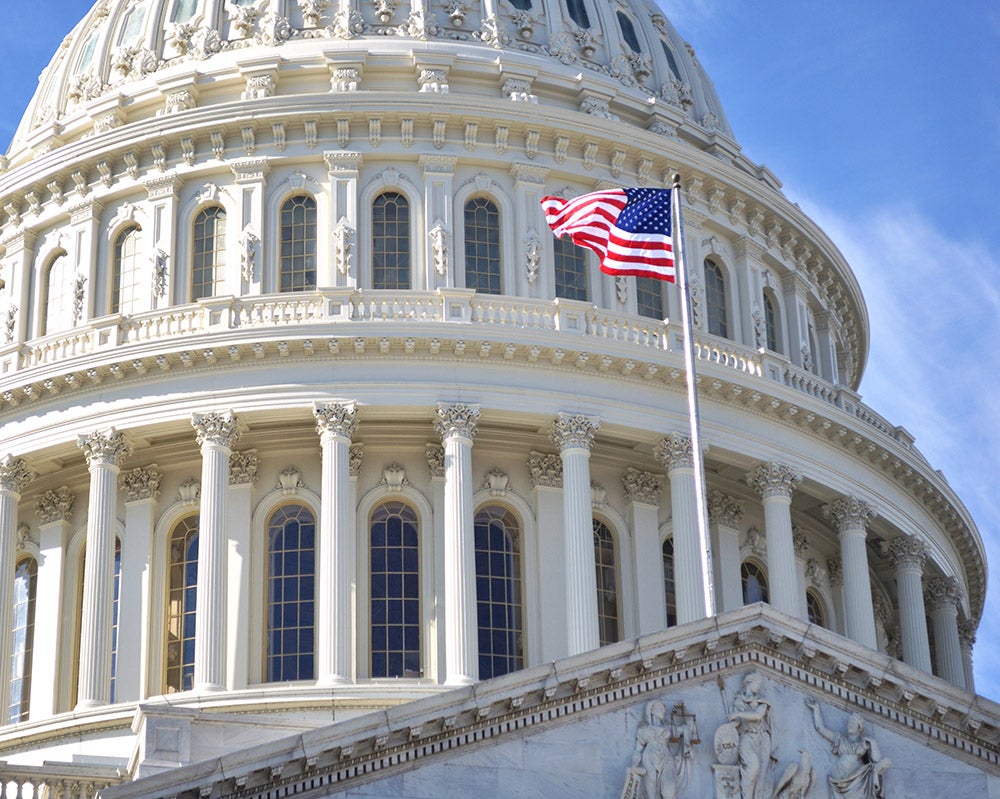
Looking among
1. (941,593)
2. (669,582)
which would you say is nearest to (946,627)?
(941,593)

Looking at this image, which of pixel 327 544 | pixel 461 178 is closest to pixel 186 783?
pixel 327 544

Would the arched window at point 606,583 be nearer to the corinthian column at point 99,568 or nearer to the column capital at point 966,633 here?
the corinthian column at point 99,568

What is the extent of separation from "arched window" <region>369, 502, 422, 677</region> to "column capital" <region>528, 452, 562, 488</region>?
2.91 meters

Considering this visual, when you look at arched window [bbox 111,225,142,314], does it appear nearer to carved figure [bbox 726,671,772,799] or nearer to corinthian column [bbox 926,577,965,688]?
corinthian column [bbox 926,577,965,688]

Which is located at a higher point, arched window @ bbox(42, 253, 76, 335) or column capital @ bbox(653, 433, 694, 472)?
arched window @ bbox(42, 253, 76, 335)

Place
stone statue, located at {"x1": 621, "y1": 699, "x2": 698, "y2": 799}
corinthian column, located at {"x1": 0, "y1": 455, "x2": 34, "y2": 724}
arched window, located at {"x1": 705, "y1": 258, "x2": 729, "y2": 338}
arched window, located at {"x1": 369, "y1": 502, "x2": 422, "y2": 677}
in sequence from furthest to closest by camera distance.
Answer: arched window, located at {"x1": 705, "y1": 258, "x2": 729, "y2": 338} → corinthian column, located at {"x1": 0, "y1": 455, "x2": 34, "y2": 724} → arched window, located at {"x1": 369, "y1": 502, "x2": 422, "y2": 677} → stone statue, located at {"x1": 621, "y1": 699, "x2": 698, "y2": 799}

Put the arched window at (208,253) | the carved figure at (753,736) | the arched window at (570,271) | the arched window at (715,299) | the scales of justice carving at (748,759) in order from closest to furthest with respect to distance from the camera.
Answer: the scales of justice carving at (748,759) → the carved figure at (753,736) → the arched window at (208,253) → the arched window at (570,271) → the arched window at (715,299)

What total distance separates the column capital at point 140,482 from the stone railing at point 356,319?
2.96 m

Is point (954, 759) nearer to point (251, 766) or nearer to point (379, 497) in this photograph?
point (251, 766)

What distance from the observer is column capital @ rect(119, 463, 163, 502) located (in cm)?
5938

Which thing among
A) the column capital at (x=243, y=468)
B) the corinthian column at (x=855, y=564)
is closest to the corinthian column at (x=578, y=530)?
the column capital at (x=243, y=468)

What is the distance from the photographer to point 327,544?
184 feet

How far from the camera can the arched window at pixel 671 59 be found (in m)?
72.1

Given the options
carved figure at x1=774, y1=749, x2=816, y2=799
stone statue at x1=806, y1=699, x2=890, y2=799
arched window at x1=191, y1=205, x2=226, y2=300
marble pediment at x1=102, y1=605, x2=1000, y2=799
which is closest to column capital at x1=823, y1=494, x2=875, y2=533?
arched window at x1=191, y1=205, x2=226, y2=300
